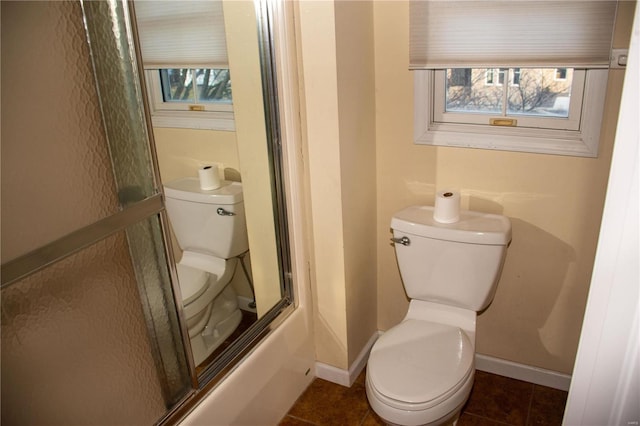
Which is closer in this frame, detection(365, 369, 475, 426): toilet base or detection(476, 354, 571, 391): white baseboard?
detection(365, 369, 475, 426): toilet base

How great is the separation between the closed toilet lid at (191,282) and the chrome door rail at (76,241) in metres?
0.31

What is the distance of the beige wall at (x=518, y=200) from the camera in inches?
77.8

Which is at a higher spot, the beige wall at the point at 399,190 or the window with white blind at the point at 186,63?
the window with white blind at the point at 186,63

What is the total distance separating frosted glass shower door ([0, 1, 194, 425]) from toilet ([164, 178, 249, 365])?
17 cm

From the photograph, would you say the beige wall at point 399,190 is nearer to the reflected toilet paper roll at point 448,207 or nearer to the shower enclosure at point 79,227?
the reflected toilet paper roll at point 448,207

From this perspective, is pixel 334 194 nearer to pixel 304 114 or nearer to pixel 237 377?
pixel 304 114

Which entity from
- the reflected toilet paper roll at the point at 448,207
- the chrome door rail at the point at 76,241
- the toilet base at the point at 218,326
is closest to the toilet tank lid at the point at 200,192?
the chrome door rail at the point at 76,241

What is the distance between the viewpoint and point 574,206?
6.49 ft

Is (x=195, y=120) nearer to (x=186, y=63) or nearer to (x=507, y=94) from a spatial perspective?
(x=186, y=63)

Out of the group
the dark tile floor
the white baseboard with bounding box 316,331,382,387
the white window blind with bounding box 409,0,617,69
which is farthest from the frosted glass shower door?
the white window blind with bounding box 409,0,617,69

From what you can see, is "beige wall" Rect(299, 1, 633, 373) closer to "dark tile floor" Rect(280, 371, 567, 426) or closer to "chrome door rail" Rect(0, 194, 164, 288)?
"dark tile floor" Rect(280, 371, 567, 426)

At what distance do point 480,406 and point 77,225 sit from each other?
1.78 metres

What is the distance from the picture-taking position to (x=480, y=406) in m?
2.23

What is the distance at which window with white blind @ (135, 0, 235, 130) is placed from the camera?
1.42 m
